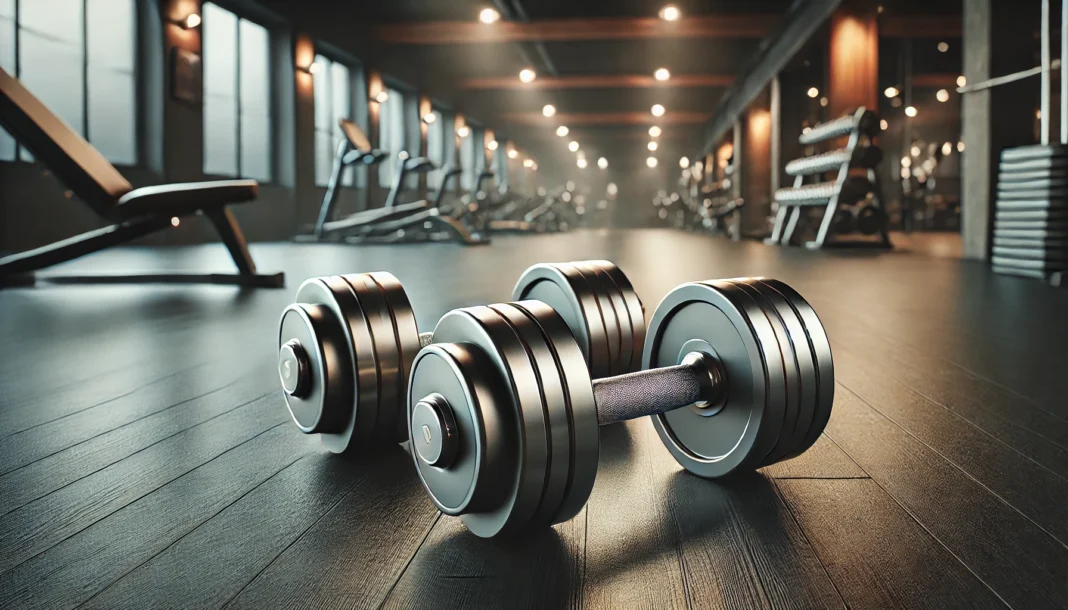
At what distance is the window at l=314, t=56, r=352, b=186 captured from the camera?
436 inches

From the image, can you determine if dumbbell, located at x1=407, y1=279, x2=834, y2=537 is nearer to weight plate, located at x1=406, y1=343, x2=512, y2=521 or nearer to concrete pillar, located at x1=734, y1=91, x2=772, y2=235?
weight plate, located at x1=406, y1=343, x2=512, y2=521

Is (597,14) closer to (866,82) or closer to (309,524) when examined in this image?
(866,82)

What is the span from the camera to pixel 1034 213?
11.8 ft

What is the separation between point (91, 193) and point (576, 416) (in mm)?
3299

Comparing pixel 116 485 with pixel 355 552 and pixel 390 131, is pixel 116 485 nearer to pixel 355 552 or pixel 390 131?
pixel 355 552

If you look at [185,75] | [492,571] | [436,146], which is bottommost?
[492,571]

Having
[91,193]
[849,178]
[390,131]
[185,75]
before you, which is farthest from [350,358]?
[390,131]

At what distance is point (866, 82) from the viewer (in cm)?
741

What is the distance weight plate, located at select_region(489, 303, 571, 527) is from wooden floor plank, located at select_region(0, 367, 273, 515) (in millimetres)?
597

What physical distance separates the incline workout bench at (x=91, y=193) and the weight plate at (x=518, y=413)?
288 centimetres

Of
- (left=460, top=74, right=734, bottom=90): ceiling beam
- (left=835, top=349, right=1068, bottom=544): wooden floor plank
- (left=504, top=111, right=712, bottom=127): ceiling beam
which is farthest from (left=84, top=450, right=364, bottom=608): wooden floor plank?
(left=504, top=111, right=712, bottom=127): ceiling beam

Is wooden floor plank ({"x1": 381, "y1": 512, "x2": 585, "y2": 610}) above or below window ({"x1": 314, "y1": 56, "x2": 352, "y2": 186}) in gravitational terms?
below

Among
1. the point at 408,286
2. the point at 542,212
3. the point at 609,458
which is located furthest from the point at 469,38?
the point at 609,458

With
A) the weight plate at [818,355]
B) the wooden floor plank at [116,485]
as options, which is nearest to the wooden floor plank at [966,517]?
the weight plate at [818,355]
